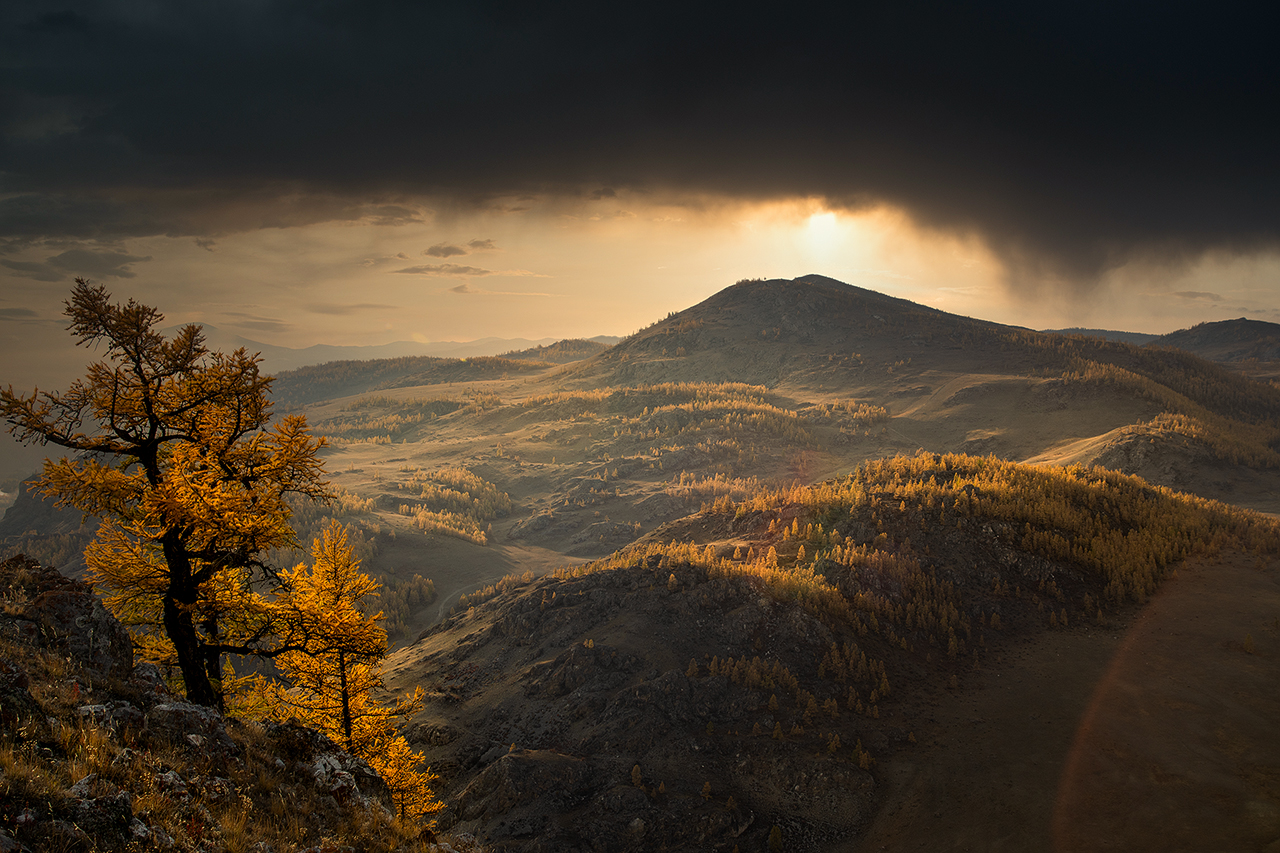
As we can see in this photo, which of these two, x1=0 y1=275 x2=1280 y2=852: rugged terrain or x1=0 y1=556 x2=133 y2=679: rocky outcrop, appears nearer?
x1=0 y1=556 x2=133 y2=679: rocky outcrop

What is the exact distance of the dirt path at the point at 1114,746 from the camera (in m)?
15.5

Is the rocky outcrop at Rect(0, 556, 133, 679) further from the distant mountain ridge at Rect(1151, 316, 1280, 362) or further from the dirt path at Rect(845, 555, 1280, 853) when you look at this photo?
the distant mountain ridge at Rect(1151, 316, 1280, 362)

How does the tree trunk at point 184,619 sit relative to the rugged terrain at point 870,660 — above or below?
above

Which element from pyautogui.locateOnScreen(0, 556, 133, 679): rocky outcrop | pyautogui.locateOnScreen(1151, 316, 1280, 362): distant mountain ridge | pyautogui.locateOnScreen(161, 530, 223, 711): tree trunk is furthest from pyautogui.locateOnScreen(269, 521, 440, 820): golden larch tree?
pyautogui.locateOnScreen(1151, 316, 1280, 362): distant mountain ridge

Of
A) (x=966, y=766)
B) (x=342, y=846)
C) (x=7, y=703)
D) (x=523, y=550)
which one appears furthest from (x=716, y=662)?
(x=523, y=550)

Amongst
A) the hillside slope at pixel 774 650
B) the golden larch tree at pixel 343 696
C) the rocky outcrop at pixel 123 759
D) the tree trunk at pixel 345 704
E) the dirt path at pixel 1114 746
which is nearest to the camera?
the rocky outcrop at pixel 123 759

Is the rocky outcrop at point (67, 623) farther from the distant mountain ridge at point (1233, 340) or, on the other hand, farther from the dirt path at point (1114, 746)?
the distant mountain ridge at point (1233, 340)

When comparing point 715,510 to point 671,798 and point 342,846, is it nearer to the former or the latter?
point 671,798

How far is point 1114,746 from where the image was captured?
59.0 ft

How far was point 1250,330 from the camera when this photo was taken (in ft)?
585

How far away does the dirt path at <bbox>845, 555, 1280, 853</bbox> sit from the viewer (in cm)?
1546

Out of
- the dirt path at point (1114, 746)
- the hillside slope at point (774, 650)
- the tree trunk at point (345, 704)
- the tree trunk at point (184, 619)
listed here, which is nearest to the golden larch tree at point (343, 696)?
the tree trunk at point (345, 704)

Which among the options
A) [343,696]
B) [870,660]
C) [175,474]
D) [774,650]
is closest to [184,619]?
[175,474]

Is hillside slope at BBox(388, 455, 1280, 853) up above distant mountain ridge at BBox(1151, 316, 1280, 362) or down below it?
below
